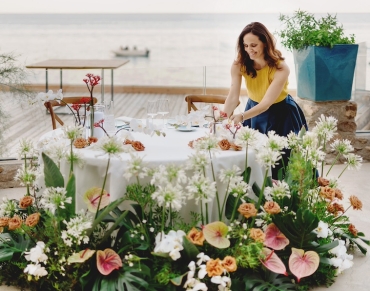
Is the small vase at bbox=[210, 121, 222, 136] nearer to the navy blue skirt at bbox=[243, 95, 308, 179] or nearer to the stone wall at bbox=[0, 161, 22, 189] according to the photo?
the navy blue skirt at bbox=[243, 95, 308, 179]

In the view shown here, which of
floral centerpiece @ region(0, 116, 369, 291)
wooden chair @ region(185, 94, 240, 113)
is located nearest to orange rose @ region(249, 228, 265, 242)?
floral centerpiece @ region(0, 116, 369, 291)

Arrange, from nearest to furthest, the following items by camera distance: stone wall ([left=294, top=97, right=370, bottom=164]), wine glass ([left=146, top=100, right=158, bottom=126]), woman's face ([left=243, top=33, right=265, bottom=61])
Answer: wine glass ([left=146, top=100, right=158, bottom=126]) → woman's face ([left=243, top=33, right=265, bottom=61]) → stone wall ([left=294, top=97, right=370, bottom=164])

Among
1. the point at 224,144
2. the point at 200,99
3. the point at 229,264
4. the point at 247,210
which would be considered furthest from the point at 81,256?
the point at 200,99

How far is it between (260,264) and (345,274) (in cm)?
53

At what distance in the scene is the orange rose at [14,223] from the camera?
267 centimetres

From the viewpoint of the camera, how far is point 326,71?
4.82m

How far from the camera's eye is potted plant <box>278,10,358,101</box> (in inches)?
188

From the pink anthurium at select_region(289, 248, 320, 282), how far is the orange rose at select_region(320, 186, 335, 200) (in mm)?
298

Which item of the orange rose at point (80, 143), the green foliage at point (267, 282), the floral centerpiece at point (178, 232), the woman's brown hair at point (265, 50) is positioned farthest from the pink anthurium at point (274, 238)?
the woman's brown hair at point (265, 50)

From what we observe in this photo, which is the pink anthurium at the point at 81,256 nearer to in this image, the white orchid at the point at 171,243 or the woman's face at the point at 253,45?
the white orchid at the point at 171,243

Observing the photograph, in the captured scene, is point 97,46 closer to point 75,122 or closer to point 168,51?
point 168,51

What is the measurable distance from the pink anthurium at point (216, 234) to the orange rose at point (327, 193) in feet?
1.88

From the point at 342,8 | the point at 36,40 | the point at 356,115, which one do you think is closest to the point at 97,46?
the point at 36,40

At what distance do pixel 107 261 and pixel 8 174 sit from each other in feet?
7.27
